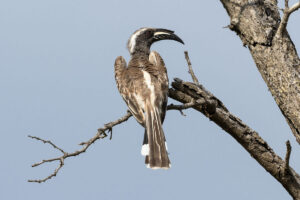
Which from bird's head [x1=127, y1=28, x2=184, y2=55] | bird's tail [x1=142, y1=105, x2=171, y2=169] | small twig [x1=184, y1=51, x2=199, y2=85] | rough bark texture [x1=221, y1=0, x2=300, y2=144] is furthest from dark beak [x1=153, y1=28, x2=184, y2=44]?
bird's tail [x1=142, y1=105, x2=171, y2=169]

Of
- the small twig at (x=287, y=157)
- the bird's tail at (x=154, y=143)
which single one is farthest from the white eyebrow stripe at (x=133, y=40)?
the small twig at (x=287, y=157)

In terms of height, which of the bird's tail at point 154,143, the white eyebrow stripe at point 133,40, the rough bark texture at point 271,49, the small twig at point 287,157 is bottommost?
the small twig at point 287,157

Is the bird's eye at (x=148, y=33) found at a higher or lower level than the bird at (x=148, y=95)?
higher

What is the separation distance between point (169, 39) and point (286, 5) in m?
2.97

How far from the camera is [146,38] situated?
6.77 meters

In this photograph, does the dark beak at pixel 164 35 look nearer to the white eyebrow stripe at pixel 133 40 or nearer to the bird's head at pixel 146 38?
the bird's head at pixel 146 38

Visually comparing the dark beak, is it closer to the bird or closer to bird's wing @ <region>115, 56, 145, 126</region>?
the bird

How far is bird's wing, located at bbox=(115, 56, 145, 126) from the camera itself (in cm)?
486

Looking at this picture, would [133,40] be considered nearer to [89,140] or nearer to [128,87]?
[128,87]

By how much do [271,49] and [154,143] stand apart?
147 centimetres

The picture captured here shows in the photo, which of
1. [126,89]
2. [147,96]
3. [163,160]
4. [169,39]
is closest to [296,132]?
[163,160]

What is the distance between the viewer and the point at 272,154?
439cm

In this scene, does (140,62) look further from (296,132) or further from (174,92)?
(296,132)

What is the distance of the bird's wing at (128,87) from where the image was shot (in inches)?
191
